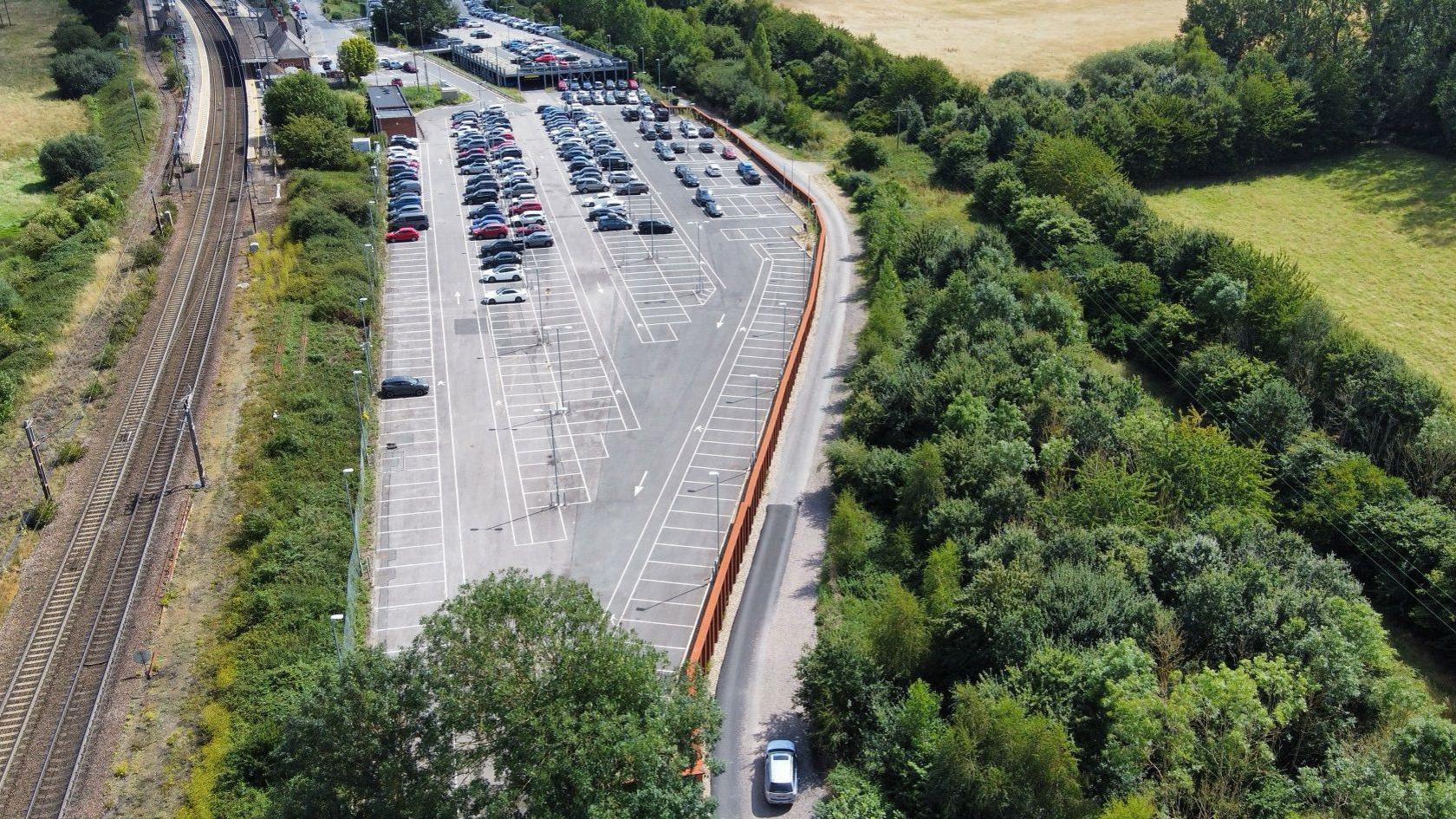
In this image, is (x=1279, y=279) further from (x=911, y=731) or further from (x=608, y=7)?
(x=608, y=7)

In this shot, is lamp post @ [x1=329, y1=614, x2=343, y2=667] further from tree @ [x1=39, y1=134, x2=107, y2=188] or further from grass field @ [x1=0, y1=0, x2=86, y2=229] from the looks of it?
tree @ [x1=39, y1=134, x2=107, y2=188]

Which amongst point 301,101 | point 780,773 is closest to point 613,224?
point 301,101

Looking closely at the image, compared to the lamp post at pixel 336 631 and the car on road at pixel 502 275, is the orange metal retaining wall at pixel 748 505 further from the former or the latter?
the car on road at pixel 502 275

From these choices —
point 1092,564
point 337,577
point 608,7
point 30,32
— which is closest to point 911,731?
point 1092,564

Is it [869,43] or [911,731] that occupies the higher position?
[869,43]

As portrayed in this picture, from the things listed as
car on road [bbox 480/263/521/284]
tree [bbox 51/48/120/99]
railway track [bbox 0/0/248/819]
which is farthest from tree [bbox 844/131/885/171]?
tree [bbox 51/48/120/99]

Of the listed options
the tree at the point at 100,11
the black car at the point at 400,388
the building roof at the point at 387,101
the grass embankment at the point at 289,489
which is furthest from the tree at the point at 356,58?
the black car at the point at 400,388

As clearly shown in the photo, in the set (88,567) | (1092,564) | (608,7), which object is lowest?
(88,567)
